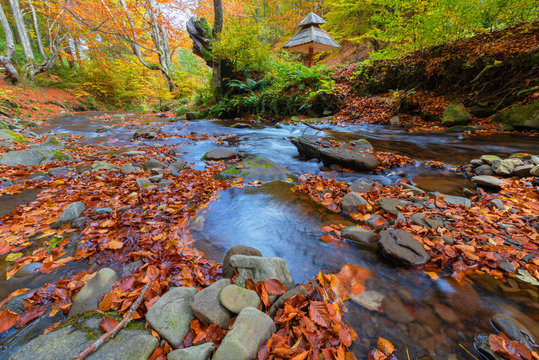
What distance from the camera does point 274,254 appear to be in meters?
2.49

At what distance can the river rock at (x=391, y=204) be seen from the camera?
2.88m

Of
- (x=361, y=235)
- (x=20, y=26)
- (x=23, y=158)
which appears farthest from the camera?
(x=20, y=26)

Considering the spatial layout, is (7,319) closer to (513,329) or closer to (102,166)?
(513,329)

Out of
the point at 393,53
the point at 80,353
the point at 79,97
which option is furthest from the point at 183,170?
the point at 79,97

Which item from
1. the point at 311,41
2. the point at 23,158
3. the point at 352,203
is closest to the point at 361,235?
A: the point at 352,203

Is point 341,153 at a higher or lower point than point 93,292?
higher

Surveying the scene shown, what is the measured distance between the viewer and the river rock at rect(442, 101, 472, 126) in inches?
270

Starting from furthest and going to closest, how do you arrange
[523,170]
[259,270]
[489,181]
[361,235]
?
[523,170] → [489,181] → [361,235] → [259,270]

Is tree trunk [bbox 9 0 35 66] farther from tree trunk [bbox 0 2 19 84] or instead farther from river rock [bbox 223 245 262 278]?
river rock [bbox 223 245 262 278]

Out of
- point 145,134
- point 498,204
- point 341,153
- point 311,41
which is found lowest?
point 498,204

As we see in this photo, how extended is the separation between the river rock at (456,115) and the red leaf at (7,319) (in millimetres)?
9794

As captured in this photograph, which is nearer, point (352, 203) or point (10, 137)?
point (352, 203)

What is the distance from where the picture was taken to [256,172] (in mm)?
4414

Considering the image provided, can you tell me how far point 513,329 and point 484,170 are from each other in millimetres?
3534
